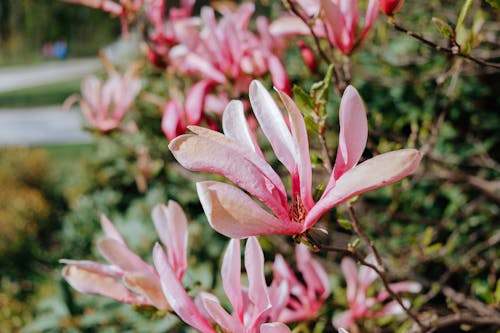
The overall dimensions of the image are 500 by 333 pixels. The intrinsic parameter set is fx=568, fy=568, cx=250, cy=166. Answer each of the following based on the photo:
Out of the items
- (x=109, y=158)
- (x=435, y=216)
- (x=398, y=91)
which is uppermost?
(x=398, y=91)

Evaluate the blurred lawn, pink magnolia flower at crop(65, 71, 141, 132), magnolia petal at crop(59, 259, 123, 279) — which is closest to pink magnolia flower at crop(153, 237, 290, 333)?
magnolia petal at crop(59, 259, 123, 279)

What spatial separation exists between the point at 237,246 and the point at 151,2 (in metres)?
0.79

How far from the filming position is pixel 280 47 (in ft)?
4.29

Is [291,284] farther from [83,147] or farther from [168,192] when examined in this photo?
[83,147]

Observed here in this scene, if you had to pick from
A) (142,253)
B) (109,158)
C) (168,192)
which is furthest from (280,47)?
(109,158)

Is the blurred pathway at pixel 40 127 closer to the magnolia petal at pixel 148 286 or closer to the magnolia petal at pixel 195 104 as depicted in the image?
the magnolia petal at pixel 195 104

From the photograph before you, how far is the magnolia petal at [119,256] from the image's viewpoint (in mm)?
694

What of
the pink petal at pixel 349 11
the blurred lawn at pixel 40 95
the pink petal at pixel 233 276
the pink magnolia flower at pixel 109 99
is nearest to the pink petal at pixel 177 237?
the pink petal at pixel 233 276

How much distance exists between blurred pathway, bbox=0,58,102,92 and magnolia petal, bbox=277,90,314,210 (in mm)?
13583

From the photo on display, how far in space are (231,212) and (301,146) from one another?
0.09 meters

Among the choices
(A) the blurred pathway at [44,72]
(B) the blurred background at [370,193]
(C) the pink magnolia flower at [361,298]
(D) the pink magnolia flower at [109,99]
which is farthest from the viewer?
(A) the blurred pathway at [44,72]

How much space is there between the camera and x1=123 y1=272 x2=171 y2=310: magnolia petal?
0.66 meters

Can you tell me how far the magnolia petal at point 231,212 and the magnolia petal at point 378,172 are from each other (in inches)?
2.8

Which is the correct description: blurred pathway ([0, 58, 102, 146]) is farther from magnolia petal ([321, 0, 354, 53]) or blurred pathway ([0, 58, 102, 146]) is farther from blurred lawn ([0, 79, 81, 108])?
magnolia petal ([321, 0, 354, 53])
